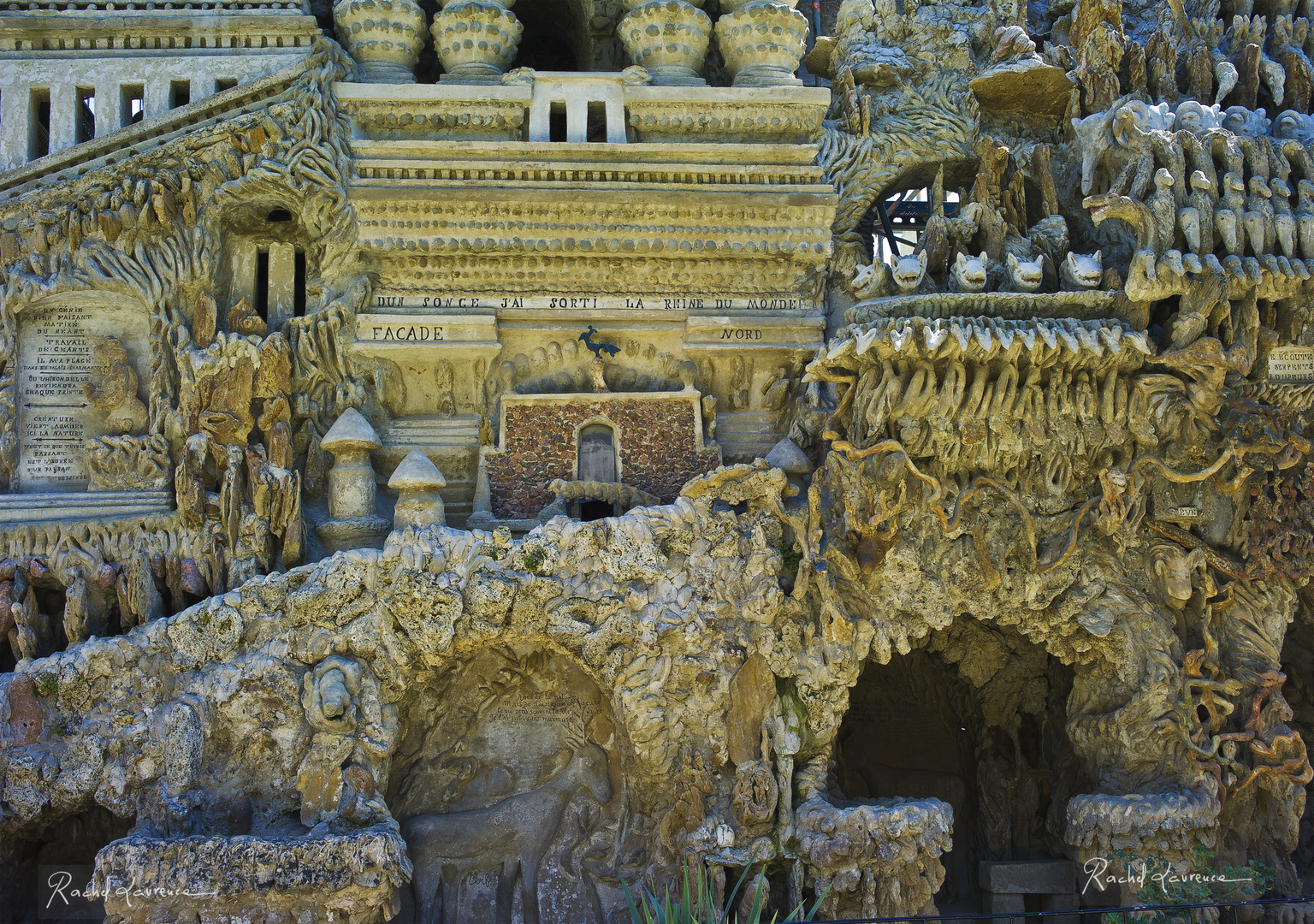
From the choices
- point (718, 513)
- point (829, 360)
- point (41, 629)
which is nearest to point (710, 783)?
point (718, 513)

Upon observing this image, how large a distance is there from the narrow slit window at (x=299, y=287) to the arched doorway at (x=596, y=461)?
3026mm

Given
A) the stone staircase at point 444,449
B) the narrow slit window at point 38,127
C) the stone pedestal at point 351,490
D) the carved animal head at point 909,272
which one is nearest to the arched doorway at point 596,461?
the stone staircase at point 444,449

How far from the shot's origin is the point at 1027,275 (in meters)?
11.3

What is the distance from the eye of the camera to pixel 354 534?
Result: 1133cm

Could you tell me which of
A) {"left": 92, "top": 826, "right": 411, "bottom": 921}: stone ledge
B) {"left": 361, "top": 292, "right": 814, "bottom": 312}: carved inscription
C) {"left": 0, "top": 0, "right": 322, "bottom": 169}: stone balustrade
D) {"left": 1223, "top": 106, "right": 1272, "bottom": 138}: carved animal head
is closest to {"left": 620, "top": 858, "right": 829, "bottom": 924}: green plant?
{"left": 92, "top": 826, "right": 411, "bottom": 921}: stone ledge

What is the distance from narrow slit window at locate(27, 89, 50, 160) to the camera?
12.2 metres

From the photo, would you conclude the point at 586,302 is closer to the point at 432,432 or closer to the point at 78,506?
the point at 432,432

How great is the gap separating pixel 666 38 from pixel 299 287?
4.47 m

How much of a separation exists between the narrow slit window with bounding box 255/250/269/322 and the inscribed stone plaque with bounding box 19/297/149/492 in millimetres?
1077

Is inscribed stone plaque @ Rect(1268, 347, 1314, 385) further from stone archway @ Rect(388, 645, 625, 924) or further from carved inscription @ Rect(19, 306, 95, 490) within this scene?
carved inscription @ Rect(19, 306, 95, 490)

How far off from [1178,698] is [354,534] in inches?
289

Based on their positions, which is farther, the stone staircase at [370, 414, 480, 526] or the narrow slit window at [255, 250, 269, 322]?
the narrow slit window at [255, 250, 269, 322]

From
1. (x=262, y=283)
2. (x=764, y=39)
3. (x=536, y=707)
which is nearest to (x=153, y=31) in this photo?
(x=262, y=283)
